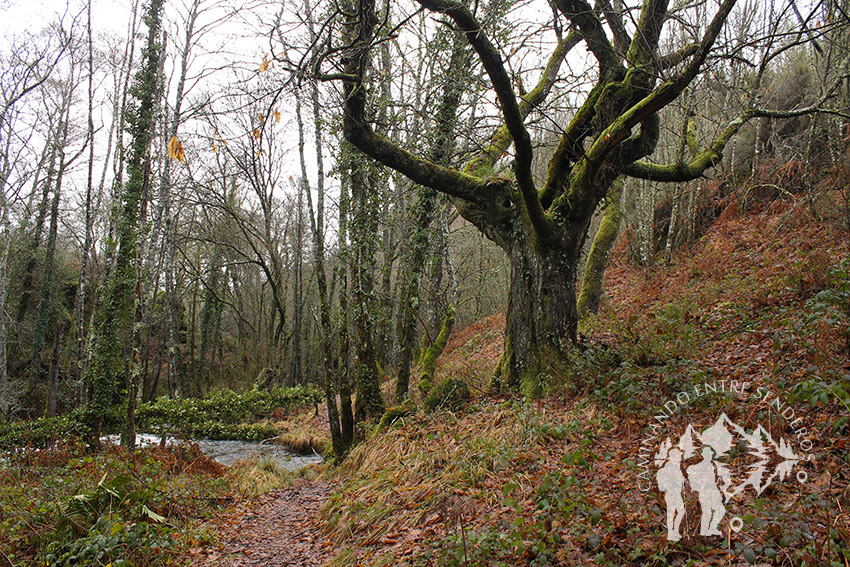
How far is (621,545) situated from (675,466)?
0.86 m

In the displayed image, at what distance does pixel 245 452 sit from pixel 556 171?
854cm

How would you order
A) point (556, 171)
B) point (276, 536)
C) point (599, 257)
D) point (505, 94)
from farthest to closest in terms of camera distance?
point (599, 257), point (556, 171), point (505, 94), point (276, 536)

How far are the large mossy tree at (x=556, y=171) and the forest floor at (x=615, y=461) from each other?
2.35 ft

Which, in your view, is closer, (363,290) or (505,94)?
(505,94)

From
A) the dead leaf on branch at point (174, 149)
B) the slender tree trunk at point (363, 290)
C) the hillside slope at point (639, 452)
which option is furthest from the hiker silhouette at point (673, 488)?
the dead leaf on branch at point (174, 149)

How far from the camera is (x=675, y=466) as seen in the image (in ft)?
10.6

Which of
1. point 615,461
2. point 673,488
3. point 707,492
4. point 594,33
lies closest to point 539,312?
point 615,461

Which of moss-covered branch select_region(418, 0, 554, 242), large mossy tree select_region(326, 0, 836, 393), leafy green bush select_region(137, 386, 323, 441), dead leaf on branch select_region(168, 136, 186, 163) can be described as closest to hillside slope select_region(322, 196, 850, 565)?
large mossy tree select_region(326, 0, 836, 393)

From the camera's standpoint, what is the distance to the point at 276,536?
15.7ft

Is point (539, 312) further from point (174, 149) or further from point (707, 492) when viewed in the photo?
point (174, 149)

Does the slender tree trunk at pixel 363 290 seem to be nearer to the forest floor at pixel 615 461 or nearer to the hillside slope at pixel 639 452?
the forest floor at pixel 615 461

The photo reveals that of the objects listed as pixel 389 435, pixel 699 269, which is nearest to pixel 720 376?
pixel 389 435

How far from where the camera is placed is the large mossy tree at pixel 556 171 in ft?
17.9

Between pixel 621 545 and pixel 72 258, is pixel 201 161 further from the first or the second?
pixel 621 545
